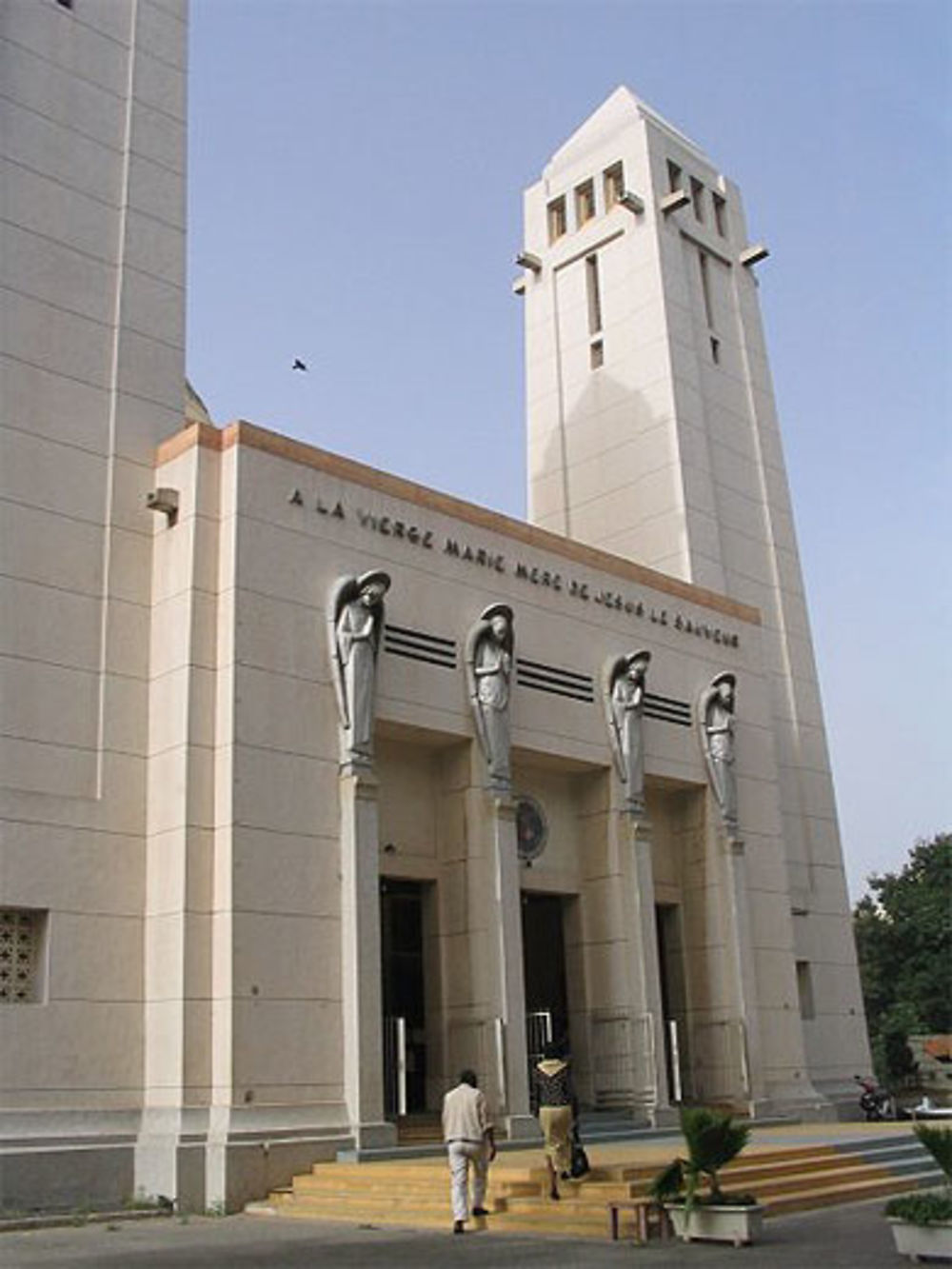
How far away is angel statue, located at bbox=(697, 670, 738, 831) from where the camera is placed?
24672 millimetres

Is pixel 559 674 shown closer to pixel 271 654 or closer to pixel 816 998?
pixel 271 654

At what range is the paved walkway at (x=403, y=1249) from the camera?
37.2ft

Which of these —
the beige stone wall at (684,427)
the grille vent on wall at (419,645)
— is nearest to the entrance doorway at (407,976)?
the grille vent on wall at (419,645)

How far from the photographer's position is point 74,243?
1995 centimetres

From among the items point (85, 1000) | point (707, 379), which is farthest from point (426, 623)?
point (707, 379)

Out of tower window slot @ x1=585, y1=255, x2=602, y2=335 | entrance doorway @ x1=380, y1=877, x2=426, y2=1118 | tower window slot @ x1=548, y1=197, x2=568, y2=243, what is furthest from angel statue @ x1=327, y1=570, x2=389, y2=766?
tower window slot @ x1=548, y1=197, x2=568, y2=243

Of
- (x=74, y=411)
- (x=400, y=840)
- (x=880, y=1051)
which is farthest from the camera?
(x=880, y=1051)

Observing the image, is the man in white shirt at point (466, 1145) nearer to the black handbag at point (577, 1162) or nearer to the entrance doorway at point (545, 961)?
the black handbag at point (577, 1162)

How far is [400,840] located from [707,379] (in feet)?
52.0

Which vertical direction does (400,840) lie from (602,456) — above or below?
below

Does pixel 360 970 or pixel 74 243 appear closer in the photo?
pixel 360 970

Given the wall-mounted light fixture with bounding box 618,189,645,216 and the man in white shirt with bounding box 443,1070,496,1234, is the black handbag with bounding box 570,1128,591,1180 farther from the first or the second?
the wall-mounted light fixture with bounding box 618,189,645,216

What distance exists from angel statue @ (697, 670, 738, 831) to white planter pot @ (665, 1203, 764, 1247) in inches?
484

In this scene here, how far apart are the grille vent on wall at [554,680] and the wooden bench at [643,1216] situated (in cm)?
989
